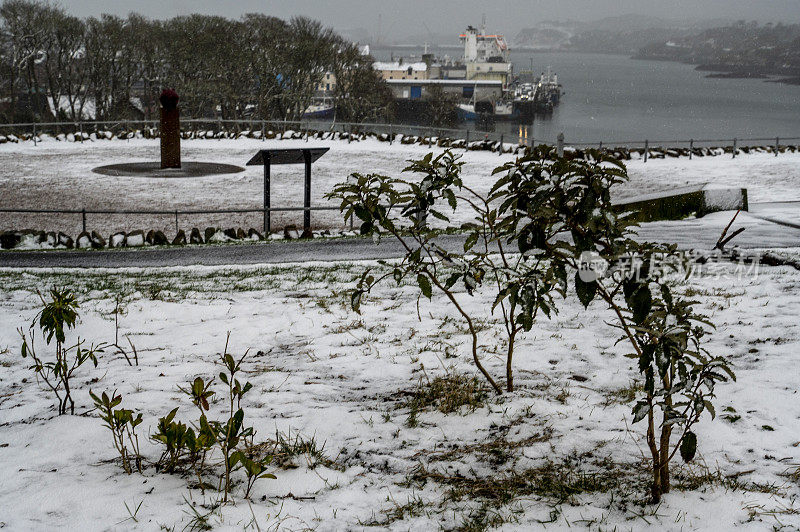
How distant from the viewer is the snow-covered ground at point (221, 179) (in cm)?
1627

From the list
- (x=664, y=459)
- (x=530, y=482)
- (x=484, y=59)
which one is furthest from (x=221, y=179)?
(x=484, y=59)

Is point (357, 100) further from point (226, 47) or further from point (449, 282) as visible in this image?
point (449, 282)

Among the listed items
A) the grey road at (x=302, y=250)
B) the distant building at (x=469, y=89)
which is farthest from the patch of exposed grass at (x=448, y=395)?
the distant building at (x=469, y=89)

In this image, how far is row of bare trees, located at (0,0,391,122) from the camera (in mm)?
50250

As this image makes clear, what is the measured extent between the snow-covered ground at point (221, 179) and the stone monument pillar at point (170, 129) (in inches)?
66.2

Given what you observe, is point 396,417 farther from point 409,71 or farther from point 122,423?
point 409,71

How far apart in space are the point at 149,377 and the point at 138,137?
30.1 metres

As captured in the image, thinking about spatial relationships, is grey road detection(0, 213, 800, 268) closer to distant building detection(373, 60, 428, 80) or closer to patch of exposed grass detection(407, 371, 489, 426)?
patch of exposed grass detection(407, 371, 489, 426)

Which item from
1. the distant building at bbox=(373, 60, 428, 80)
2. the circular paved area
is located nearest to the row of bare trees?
the circular paved area

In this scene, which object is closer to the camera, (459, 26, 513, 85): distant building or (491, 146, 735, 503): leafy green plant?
(491, 146, 735, 503): leafy green plant

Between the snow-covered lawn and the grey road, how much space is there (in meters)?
4.00

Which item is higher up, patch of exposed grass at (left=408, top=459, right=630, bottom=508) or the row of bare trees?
the row of bare trees

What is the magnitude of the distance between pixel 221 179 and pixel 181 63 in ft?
111

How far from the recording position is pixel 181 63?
2029 inches
